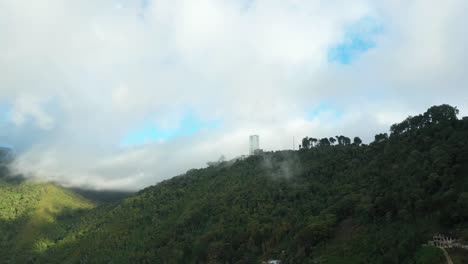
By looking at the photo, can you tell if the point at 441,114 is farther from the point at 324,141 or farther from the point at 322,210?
the point at 324,141

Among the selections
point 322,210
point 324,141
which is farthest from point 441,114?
point 324,141

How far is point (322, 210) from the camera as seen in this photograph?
427ft

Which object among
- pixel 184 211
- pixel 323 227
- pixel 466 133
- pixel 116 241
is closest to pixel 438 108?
pixel 466 133

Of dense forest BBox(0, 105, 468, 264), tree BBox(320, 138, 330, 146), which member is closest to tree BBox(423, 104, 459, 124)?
dense forest BBox(0, 105, 468, 264)

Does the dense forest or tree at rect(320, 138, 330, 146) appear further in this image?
tree at rect(320, 138, 330, 146)

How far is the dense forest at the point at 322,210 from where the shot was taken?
314ft

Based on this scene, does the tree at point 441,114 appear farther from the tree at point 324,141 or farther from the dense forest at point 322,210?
the tree at point 324,141

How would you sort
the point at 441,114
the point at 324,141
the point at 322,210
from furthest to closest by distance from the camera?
the point at 324,141 → the point at 441,114 → the point at 322,210

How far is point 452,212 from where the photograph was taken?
8800 centimetres

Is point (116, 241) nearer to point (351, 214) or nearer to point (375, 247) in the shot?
point (351, 214)

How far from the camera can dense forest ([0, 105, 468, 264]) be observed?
9581cm

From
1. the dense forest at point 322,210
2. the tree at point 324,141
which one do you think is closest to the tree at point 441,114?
the dense forest at point 322,210

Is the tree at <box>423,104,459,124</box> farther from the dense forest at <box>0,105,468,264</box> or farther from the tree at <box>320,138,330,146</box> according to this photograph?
the tree at <box>320,138,330,146</box>

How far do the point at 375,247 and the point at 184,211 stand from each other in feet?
321
